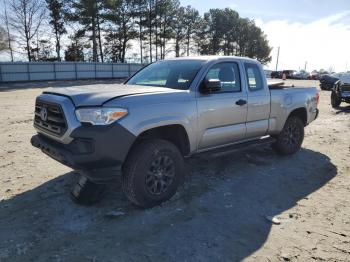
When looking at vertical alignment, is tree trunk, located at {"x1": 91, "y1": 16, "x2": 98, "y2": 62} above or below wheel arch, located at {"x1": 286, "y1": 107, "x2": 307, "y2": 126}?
above

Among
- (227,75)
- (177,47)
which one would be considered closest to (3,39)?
(177,47)

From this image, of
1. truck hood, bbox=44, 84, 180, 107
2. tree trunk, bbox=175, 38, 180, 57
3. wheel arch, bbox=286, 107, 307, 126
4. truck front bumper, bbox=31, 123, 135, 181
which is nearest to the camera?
truck front bumper, bbox=31, 123, 135, 181

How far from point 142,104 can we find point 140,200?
114 cm

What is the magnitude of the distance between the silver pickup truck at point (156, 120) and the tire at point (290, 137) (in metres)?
0.58

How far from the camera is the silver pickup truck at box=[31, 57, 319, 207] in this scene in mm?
3764

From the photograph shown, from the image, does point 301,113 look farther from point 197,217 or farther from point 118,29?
point 118,29

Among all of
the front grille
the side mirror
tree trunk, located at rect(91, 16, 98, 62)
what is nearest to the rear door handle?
the side mirror

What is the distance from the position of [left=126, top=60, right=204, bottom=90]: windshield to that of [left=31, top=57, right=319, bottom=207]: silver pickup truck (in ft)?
0.05

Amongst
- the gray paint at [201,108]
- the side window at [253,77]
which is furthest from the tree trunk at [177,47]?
the side window at [253,77]

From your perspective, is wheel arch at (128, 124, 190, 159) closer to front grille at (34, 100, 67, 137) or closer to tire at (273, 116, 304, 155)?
front grille at (34, 100, 67, 137)

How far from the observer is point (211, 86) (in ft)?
15.0

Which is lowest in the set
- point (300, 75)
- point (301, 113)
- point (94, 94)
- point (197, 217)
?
point (197, 217)

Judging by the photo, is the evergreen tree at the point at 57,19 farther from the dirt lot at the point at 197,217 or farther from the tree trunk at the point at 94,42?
the dirt lot at the point at 197,217

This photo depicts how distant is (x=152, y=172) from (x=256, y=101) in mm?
2352
